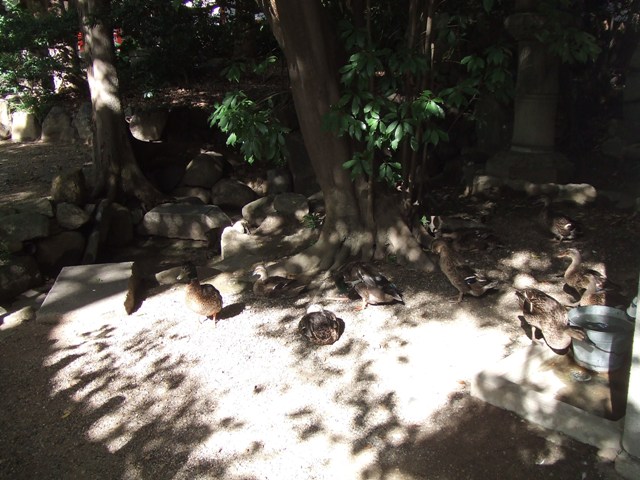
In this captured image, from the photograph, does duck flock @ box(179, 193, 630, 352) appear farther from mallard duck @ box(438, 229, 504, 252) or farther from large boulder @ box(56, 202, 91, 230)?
large boulder @ box(56, 202, 91, 230)

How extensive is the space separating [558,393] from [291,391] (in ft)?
6.81

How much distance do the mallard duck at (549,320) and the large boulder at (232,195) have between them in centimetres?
763

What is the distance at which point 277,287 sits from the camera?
22.4 feet

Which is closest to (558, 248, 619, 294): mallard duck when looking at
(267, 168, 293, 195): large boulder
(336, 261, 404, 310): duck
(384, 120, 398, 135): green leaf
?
(336, 261, 404, 310): duck

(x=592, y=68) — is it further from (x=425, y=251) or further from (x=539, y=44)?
(x=425, y=251)

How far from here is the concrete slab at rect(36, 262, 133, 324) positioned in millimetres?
6816

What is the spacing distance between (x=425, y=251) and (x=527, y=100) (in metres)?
3.18

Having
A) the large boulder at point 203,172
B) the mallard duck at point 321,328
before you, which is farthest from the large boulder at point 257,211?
the mallard duck at point 321,328

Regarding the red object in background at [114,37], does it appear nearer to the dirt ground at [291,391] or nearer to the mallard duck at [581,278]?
the dirt ground at [291,391]

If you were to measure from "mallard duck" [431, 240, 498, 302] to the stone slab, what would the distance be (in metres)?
5.14

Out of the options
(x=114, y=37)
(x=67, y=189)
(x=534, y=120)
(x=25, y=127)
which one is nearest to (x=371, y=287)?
(x=534, y=120)

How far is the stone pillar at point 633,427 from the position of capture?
Answer: 3363mm

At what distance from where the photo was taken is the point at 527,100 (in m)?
8.73

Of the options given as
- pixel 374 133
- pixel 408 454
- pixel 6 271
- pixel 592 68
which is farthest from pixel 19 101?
pixel 408 454
